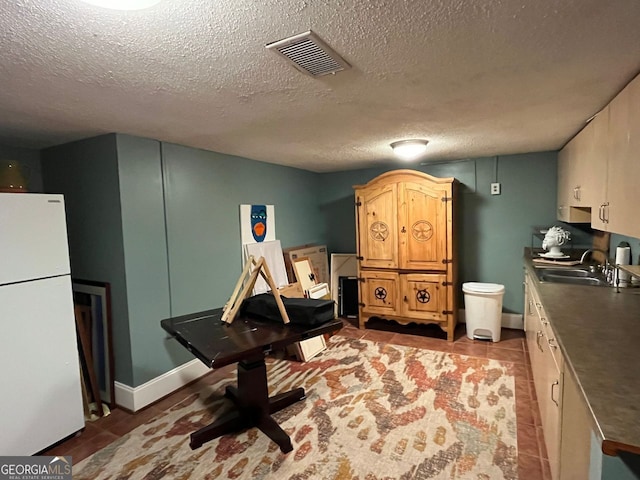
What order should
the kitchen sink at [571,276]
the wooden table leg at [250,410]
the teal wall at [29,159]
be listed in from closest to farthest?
the wooden table leg at [250,410]
the kitchen sink at [571,276]
the teal wall at [29,159]

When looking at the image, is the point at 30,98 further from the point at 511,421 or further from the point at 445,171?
the point at 445,171

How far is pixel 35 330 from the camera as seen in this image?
216cm

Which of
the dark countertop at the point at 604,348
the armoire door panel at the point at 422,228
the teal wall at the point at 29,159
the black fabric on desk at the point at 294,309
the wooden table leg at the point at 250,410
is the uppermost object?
the teal wall at the point at 29,159

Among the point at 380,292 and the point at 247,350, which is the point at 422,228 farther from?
the point at 247,350

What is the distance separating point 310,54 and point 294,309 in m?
1.60

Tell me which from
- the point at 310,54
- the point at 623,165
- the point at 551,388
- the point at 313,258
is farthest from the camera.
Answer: the point at 313,258

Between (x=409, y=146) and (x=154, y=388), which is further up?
(x=409, y=146)

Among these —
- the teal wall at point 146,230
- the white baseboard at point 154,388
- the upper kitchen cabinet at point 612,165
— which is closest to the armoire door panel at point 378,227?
the teal wall at point 146,230

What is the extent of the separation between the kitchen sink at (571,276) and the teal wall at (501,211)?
4.09 ft

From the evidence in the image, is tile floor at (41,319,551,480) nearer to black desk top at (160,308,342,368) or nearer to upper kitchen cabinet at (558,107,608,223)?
black desk top at (160,308,342,368)

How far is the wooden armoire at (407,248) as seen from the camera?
3.79 metres

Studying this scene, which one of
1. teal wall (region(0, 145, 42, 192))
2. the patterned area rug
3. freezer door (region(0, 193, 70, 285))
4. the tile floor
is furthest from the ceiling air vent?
teal wall (region(0, 145, 42, 192))
